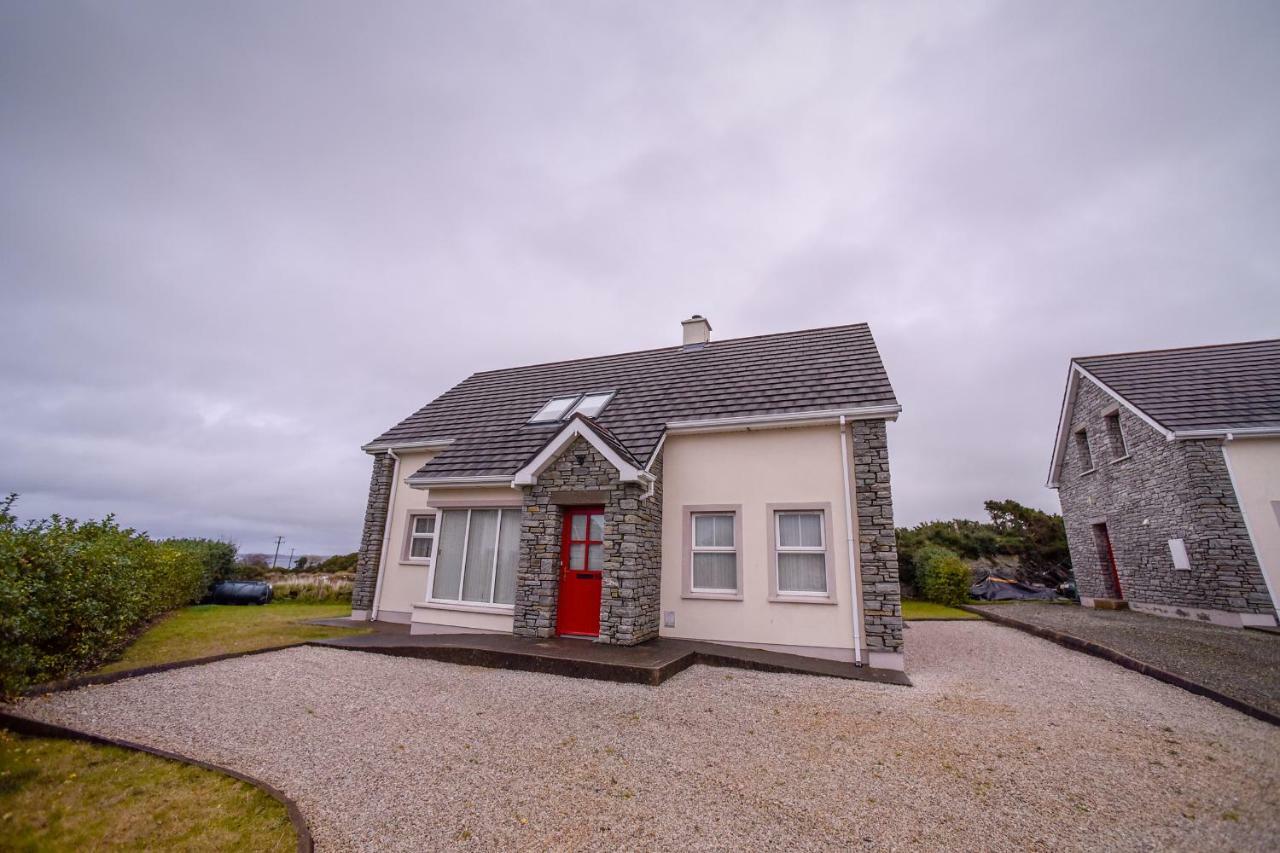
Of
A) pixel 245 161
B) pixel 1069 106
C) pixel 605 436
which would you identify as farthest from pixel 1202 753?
pixel 245 161

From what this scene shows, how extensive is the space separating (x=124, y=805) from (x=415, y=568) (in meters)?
9.14

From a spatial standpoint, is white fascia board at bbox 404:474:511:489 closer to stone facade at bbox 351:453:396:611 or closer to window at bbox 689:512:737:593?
stone facade at bbox 351:453:396:611

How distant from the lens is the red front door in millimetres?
9539

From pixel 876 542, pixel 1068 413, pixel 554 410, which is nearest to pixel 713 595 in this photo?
pixel 876 542

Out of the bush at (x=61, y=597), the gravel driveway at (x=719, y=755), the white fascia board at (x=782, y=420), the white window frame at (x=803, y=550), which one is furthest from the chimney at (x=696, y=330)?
the bush at (x=61, y=597)

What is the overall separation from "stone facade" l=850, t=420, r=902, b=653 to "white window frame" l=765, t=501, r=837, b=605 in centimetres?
53

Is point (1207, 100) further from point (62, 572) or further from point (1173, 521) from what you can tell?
point (62, 572)

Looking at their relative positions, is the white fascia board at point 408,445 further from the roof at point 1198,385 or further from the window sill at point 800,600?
the roof at point 1198,385

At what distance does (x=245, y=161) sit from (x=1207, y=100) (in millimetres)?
22349

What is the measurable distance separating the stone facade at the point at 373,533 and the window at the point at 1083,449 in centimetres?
2440

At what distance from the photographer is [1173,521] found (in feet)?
42.8

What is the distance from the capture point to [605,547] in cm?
918

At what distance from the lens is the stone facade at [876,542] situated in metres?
8.46

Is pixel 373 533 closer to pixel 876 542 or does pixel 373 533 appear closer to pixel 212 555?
pixel 212 555
